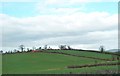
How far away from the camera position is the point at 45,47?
73.2 meters

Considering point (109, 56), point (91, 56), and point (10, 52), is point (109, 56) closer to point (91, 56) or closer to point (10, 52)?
point (91, 56)

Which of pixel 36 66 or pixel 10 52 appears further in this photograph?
pixel 10 52

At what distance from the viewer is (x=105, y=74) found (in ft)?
93.2

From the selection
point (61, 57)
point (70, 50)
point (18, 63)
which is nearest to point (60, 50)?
point (70, 50)

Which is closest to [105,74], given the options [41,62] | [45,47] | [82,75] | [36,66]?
[82,75]

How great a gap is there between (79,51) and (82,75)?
37258 millimetres

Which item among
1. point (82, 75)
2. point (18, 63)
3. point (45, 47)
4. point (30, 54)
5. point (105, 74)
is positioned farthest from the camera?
point (45, 47)

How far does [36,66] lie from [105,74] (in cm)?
2775

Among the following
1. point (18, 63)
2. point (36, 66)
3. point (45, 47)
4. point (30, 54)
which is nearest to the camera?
point (36, 66)

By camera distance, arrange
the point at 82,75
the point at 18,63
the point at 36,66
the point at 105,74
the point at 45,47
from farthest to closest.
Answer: the point at 45,47
the point at 18,63
the point at 36,66
the point at 82,75
the point at 105,74

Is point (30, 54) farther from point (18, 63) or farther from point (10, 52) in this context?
point (18, 63)

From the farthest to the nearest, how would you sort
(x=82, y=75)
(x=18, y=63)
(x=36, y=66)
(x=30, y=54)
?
(x=30, y=54) < (x=18, y=63) < (x=36, y=66) < (x=82, y=75)

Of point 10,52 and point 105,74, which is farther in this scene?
point 10,52

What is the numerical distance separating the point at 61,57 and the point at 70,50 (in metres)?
7.00
